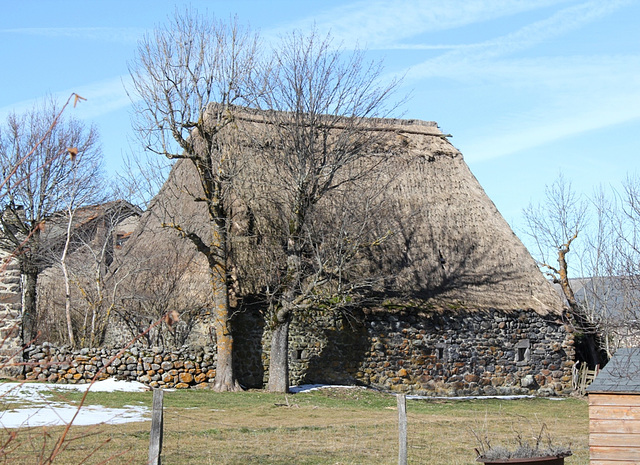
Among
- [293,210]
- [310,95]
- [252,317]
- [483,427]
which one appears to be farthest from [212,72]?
[483,427]

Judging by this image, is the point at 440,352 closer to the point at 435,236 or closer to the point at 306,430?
the point at 435,236

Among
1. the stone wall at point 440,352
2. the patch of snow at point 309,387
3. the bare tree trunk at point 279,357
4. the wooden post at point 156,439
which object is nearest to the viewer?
the wooden post at point 156,439

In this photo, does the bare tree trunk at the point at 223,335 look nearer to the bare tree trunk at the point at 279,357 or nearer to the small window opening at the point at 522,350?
the bare tree trunk at the point at 279,357

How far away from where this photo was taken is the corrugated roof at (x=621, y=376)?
9.51 meters

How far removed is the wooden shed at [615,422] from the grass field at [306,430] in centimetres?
66

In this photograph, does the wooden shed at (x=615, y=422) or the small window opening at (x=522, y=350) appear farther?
the small window opening at (x=522, y=350)

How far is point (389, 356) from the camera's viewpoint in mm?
19375

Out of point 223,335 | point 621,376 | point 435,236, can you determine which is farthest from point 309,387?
point 621,376

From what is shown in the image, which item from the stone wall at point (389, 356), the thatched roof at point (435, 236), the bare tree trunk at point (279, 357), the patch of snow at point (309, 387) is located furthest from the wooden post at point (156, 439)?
the thatched roof at point (435, 236)

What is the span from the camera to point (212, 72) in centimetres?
1755

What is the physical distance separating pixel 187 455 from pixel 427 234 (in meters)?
13.9

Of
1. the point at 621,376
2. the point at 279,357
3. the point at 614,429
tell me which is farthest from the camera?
the point at 279,357

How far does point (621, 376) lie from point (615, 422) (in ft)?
2.44

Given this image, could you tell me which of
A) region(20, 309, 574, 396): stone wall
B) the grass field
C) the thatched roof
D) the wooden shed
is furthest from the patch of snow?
the wooden shed
